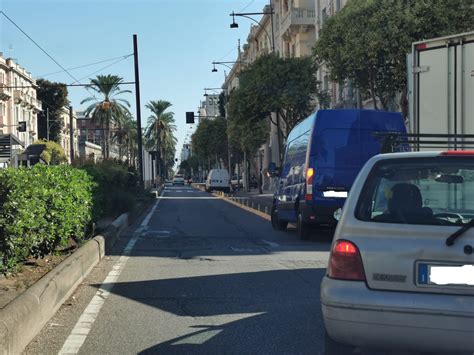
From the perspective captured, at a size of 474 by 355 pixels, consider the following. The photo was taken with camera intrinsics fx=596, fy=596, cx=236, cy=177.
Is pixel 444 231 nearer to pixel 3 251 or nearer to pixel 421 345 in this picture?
pixel 421 345

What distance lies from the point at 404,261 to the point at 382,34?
15955mm


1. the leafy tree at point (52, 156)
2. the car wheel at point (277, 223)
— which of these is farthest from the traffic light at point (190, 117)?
the car wheel at point (277, 223)

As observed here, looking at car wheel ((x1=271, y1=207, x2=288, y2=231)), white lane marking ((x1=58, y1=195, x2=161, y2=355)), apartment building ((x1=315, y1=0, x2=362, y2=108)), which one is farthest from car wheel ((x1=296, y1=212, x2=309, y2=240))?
apartment building ((x1=315, y1=0, x2=362, y2=108))

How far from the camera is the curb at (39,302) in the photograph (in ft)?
15.5

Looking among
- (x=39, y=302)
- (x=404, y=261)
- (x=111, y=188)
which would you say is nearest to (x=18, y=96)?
(x=111, y=188)

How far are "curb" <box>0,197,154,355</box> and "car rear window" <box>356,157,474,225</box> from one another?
9.41 feet

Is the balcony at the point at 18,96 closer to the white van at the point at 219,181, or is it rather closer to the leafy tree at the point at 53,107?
the leafy tree at the point at 53,107

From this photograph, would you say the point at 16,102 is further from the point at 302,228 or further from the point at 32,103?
the point at 302,228

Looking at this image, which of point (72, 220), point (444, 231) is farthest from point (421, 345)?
point (72, 220)

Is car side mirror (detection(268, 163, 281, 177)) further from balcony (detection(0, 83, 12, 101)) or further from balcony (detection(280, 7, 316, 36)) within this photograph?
balcony (detection(0, 83, 12, 101))

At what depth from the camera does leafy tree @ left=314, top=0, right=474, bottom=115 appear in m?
18.0

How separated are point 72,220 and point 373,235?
21.4 feet

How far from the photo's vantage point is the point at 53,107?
8719 centimetres

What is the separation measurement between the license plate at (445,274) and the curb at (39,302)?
3063 mm
